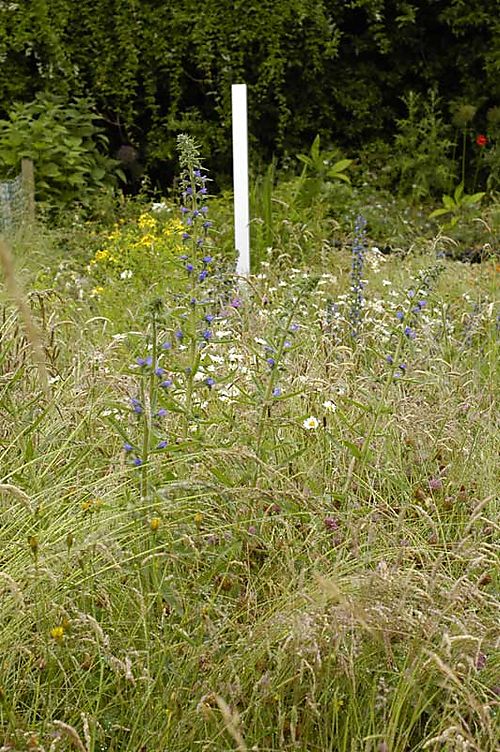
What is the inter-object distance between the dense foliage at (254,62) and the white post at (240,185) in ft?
11.3

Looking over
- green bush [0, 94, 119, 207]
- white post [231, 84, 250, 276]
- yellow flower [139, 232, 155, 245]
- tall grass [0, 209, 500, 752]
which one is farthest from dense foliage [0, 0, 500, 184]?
tall grass [0, 209, 500, 752]

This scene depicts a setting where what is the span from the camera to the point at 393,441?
3082 mm

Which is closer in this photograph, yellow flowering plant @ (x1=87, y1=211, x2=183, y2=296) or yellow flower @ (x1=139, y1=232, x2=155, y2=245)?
yellow flowering plant @ (x1=87, y1=211, x2=183, y2=296)

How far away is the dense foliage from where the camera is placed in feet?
29.3

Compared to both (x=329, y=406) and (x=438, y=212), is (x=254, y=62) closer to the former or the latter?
(x=438, y=212)

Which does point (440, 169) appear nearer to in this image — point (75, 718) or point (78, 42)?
point (78, 42)

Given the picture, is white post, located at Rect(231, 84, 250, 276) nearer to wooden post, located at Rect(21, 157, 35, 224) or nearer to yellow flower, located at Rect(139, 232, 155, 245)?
yellow flower, located at Rect(139, 232, 155, 245)

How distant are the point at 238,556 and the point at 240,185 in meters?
3.59

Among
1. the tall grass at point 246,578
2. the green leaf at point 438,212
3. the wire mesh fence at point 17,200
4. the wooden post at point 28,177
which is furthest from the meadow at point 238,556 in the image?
the green leaf at point 438,212

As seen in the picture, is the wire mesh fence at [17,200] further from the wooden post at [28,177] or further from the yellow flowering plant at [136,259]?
the yellow flowering plant at [136,259]

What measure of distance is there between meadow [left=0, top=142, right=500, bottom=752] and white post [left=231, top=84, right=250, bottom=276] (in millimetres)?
1893

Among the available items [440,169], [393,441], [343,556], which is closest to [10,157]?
[440,169]

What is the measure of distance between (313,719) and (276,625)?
7.4 inches

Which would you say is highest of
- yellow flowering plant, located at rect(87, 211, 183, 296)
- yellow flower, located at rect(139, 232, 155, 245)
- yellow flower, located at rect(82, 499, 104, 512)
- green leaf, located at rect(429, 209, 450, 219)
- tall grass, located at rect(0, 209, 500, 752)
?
yellow flower, located at rect(82, 499, 104, 512)
